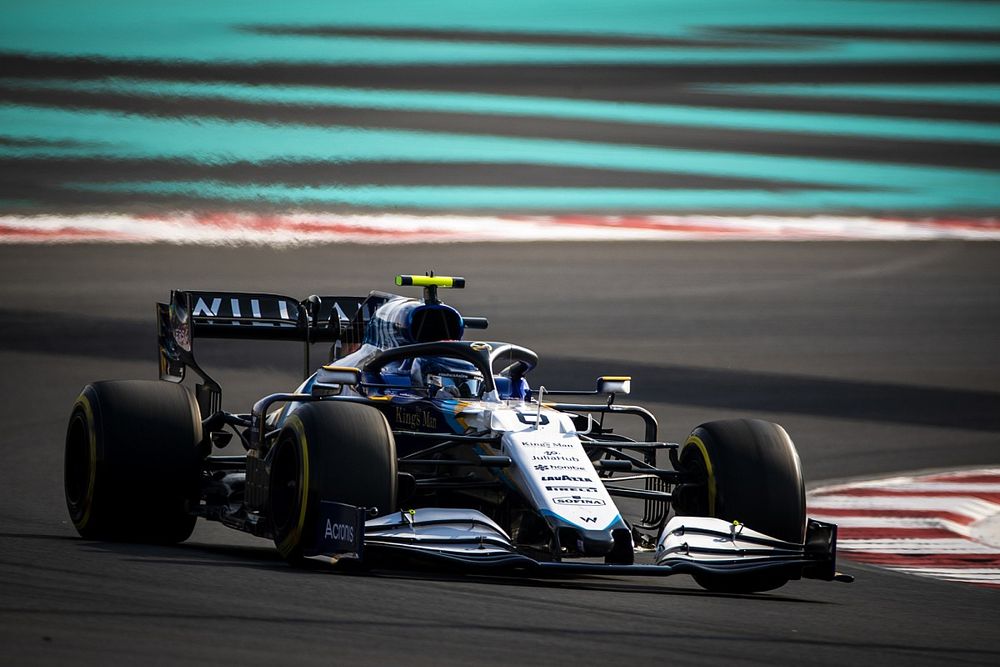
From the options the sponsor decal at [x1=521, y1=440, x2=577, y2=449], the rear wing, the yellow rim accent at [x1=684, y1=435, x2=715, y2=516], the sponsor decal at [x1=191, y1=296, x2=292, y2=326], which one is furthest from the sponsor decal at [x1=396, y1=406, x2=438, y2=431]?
the sponsor decal at [x1=191, y1=296, x2=292, y2=326]

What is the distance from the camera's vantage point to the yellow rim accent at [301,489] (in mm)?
9438

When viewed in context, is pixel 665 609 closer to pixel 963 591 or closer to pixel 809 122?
pixel 963 591

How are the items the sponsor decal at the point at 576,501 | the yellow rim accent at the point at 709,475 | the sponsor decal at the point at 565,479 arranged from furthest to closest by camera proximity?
the yellow rim accent at the point at 709,475, the sponsor decal at the point at 565,479, the sponsor decal at the point at 576,501

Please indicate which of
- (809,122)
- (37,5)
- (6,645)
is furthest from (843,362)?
(6,645)

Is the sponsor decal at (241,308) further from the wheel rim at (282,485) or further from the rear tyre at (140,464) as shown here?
the wheel rim at (282,485)

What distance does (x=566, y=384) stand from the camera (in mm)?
20359

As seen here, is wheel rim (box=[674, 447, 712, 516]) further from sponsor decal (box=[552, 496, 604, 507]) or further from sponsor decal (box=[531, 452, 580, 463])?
sponsor decal (box=[552, 496, 604, 507])

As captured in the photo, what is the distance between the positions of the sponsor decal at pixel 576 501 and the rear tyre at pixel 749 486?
0.84 metres

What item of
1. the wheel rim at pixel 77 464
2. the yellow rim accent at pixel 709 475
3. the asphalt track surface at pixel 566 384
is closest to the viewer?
the asphalt track surface at pixel 566 384

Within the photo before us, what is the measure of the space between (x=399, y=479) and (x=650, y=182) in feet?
68.0

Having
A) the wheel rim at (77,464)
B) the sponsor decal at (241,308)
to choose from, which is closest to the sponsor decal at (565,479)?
the wheel rim at (77,464)

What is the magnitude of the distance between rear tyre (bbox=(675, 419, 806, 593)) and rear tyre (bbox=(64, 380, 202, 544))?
2.84m

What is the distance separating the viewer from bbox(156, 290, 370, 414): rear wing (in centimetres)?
1258

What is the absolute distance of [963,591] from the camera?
1068 centimetres
